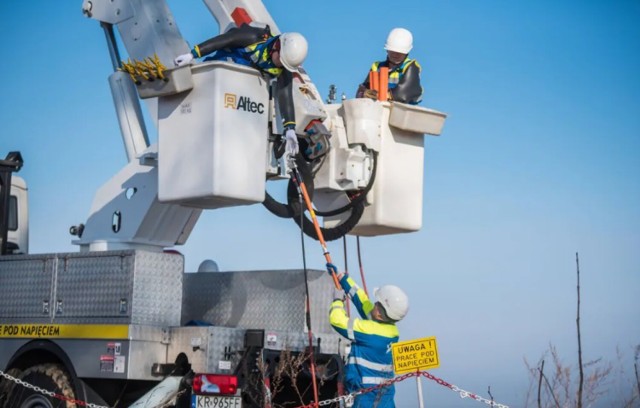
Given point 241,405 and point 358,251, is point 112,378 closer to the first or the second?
point 241,405

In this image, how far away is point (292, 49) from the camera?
32.8ft

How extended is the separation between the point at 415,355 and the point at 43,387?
3.42m

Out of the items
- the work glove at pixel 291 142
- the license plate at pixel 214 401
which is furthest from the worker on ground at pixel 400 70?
the license plate at pixel 214 401

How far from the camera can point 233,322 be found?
11273 mm

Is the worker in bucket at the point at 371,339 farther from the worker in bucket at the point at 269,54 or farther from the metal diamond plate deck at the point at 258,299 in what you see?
the worker in bucket at the point at 269,54

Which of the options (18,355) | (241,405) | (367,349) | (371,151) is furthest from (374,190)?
(18,355)

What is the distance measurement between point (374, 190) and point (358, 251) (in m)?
0.80

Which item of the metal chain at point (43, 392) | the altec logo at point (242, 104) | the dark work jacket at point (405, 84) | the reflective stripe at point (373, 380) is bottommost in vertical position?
the metal chain at point (43, 392)

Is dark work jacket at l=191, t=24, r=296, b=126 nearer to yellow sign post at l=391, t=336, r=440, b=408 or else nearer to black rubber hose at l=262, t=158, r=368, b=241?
black rubber hose at l=262, t=158, r=368, b=241

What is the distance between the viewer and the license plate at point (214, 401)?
9477 mm

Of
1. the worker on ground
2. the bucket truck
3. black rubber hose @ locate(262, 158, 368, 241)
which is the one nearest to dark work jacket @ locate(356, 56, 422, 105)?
the worker on ground

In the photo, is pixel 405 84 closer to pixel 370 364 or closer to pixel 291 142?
pixel 291 142

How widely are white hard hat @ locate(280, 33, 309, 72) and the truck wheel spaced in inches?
130

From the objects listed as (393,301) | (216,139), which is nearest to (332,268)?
(393,301)
